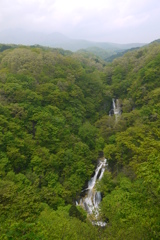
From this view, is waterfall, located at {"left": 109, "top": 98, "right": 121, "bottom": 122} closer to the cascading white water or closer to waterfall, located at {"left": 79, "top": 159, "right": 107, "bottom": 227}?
the cascading white water

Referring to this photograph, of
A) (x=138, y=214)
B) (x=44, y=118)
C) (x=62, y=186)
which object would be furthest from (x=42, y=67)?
(x=138, y=214)

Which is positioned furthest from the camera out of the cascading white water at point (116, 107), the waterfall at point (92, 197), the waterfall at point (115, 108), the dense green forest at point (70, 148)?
the waterfall at point (115, 108)

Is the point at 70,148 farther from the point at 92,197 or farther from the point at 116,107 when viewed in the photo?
the point at 116,107

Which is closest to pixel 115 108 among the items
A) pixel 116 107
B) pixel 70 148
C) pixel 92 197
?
pixel 116 107

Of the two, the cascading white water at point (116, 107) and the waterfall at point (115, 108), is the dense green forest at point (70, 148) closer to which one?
the waterfall at point (115, 108)

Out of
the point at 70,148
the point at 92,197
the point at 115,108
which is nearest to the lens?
the point at 92,197

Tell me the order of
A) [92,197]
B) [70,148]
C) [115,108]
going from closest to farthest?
[92,197], [70,148], [115,108]

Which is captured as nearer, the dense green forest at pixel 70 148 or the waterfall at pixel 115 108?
the dense green forest at pixel 70 148

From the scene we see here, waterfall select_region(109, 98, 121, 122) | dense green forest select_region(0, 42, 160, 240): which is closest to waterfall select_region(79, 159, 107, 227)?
dense green forest select_region(0, 42, 160, 240)

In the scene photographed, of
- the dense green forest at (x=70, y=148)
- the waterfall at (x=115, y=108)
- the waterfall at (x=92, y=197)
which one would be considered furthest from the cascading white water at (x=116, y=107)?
the waterfall at (x=92, y=197)
